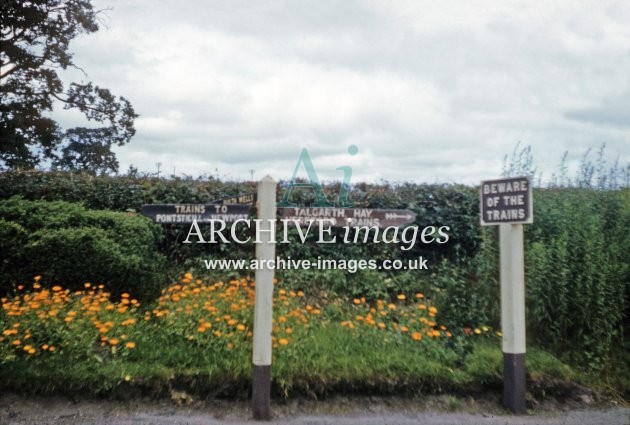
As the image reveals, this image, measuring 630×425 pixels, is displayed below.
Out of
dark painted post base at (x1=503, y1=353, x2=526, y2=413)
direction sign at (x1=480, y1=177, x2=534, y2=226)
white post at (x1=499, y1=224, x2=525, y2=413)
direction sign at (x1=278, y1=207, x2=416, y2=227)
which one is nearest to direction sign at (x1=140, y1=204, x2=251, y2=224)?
direction sign at (x1=278, y1=207, x2=416, y2=227)

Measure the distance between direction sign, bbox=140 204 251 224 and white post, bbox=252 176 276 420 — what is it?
291 mm

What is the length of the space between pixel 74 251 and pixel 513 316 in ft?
16.5

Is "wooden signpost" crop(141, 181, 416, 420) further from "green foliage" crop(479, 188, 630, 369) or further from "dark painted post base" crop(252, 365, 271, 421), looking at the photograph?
"green foliage" crop(479, 188, 630, 369)

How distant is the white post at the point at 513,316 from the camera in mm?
4703

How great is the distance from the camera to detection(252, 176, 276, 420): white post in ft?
14.2

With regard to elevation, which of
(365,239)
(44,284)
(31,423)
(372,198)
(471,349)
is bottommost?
(31,423)

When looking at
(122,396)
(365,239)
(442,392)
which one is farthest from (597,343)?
(122,396)

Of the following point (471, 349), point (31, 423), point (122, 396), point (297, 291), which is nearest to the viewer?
point (31, 423)

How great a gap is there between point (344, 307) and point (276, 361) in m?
1.85

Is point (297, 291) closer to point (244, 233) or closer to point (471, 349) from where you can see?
point (244, 233)

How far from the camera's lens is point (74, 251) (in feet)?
19.9

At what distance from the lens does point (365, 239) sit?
7.76 m

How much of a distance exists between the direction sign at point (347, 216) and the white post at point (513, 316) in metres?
1.00

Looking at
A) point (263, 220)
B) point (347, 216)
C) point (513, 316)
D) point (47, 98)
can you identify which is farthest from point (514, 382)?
point (47, 98)
